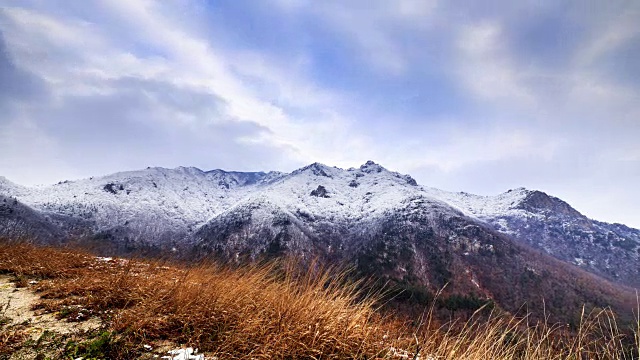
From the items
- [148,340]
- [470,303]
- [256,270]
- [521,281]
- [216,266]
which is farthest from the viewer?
[521,281]

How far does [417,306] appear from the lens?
118125 millimetres

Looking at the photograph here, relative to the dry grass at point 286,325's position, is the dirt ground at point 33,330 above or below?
below

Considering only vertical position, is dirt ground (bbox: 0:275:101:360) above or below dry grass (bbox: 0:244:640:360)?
below

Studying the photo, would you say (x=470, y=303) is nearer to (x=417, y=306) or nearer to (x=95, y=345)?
(x=417, y=306)

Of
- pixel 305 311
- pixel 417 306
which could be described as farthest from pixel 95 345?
pixel 417 306

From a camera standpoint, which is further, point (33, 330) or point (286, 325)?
point (33, 330)

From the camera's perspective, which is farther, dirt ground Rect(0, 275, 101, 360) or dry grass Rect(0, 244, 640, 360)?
dirt ground Rect(0, 275, 101, 360)

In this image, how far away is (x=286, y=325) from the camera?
491 cm

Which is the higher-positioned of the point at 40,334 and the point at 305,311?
the point at 305,311

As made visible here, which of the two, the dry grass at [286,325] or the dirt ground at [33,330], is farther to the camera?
the dirt ground at [33,330]

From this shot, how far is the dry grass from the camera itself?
456cm

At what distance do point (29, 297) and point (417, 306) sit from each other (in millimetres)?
127719

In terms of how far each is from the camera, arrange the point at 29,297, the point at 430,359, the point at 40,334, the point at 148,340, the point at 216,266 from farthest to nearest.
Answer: the point at 216,266 < the point at 29,297 < the point at 40,334 < the point at 148,340 < the point at 430,359

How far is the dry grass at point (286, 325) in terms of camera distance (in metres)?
4.56
